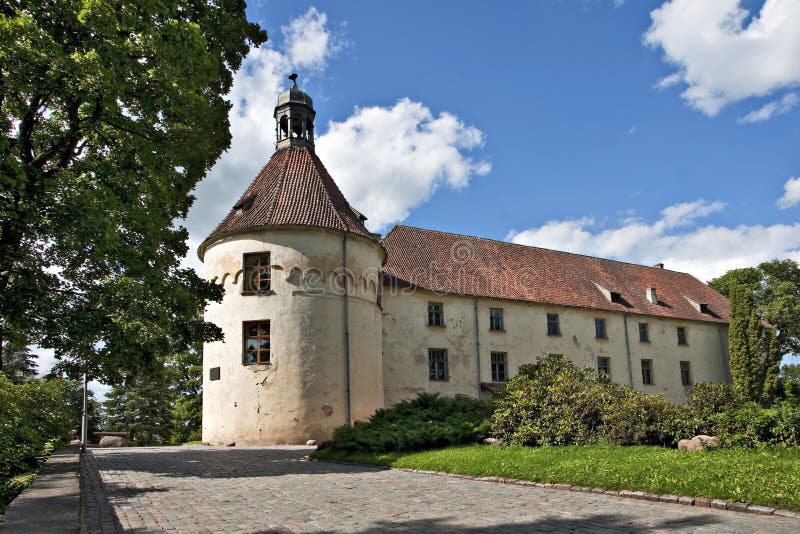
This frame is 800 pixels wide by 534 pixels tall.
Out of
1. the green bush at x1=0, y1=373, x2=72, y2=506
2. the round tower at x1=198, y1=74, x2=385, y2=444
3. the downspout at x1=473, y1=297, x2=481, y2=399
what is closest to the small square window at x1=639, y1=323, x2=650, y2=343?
the downspout at x1=473, y1=297, x2=481, y2=399

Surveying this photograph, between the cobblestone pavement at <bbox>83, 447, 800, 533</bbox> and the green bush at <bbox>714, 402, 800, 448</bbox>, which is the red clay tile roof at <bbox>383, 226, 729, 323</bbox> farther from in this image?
the green bush at <bbox>714, 402, 800, 448</bbox>

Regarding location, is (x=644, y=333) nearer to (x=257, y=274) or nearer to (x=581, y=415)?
(x=257, y=274)

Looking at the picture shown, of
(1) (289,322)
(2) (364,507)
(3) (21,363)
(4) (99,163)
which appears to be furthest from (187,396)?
(2) (364,507)

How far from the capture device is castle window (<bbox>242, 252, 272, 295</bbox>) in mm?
22938

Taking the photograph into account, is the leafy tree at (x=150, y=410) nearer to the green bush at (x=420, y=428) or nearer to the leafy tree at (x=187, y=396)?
the leafy tree at (x=187, y=396)

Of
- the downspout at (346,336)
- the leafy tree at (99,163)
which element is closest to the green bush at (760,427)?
the leafy tree at (99,163)

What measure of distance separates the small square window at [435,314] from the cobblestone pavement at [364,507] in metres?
17.6

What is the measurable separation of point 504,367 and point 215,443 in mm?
15129

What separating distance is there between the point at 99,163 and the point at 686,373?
36.6 m

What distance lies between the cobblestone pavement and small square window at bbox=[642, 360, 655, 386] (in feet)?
93.8

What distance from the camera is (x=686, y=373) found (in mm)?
38594

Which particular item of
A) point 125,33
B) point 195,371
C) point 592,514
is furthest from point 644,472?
point 195,371

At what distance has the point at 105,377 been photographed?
14.5 meters

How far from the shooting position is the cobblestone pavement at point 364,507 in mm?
Result: 6793
